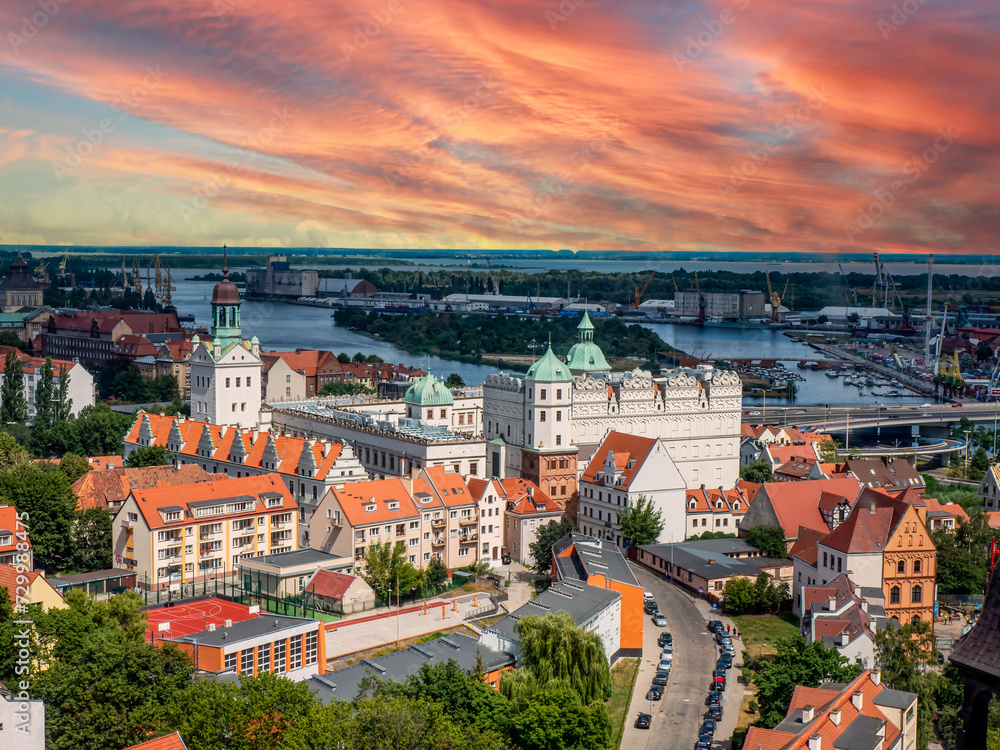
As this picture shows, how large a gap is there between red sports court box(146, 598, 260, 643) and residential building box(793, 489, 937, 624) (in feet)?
49.3

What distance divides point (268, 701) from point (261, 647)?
17.2 ft

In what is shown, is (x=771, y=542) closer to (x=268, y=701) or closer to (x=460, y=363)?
(x=268, y=701)

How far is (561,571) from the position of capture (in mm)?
31797

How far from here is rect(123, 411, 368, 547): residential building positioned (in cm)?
3616

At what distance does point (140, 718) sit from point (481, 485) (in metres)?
18.0

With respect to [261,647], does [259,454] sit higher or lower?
higher

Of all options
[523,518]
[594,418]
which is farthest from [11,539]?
[594,418]

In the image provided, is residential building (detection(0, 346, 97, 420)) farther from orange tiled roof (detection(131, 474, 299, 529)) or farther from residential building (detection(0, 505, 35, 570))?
residential building (detection(0, 505, 35, 570))

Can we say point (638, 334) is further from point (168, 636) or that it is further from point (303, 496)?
point (168, 636)

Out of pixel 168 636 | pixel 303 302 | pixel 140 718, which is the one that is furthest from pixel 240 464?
pixel 303 302

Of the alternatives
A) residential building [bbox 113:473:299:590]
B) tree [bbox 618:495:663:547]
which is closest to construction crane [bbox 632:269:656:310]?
tree [bbox 618:495:663:547]

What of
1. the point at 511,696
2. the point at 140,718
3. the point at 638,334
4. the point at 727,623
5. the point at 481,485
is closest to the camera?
the point at 140,718

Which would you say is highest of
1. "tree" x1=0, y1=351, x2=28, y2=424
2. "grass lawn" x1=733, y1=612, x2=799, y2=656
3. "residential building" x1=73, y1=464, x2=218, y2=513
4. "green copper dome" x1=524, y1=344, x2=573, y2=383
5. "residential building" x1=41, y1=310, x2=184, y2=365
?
"residential building" x1=41, y1=310, x2=184, y2=365

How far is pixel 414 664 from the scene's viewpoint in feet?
78.3
